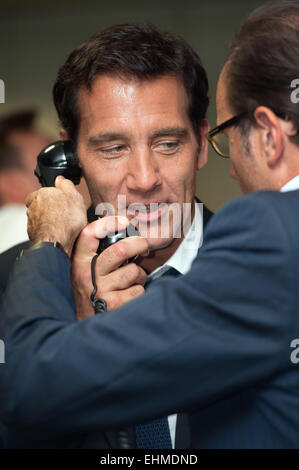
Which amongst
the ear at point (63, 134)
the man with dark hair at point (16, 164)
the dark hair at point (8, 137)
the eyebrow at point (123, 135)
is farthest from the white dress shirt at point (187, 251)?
the dark hair at point (8, 137)

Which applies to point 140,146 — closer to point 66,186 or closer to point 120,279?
point 66,186

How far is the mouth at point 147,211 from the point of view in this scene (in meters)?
1.76

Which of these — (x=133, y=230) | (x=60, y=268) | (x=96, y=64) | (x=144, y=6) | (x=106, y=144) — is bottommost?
(x=60, y=268)

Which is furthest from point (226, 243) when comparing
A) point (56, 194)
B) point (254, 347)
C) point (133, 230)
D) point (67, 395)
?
point (133, 230)

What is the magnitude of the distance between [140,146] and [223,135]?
0.52 m

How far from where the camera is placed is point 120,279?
157cm

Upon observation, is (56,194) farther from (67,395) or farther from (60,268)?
(67,395)

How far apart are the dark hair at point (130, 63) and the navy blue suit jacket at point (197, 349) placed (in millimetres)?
897

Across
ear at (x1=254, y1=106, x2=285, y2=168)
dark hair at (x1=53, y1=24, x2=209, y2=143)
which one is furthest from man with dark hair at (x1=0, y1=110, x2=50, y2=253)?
ear at (x1=254, y1=106, x2=285, y2=168)

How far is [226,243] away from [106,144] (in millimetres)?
880

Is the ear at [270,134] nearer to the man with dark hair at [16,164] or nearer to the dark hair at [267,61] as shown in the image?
the dark hair at [267,61]

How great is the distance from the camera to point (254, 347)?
0.94 meters

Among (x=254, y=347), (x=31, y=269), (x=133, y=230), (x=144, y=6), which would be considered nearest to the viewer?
(x=254, y=347)
